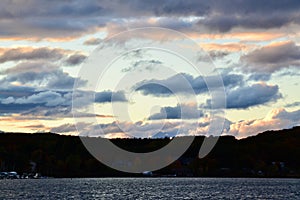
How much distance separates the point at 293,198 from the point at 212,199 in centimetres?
1794

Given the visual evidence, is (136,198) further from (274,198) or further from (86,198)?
(274,198)

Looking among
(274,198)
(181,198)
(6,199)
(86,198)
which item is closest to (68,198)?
(86,198)

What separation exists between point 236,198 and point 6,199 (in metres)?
46.8

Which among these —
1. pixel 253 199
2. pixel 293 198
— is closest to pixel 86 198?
pixel 253 199

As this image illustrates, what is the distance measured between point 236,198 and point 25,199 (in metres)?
43.0

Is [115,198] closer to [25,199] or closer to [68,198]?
[68,198]

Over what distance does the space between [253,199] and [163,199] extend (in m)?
18.6

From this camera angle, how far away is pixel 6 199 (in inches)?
5039

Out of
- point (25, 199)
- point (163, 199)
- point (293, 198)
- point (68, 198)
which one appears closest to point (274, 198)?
point (293, 198)

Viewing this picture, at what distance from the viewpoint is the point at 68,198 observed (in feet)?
428

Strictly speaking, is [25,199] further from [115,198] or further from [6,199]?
[115,198]

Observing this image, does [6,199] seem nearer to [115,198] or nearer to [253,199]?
[115,198]

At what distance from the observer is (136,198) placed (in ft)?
430

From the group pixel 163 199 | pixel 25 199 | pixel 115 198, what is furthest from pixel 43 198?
pixel 163 199
